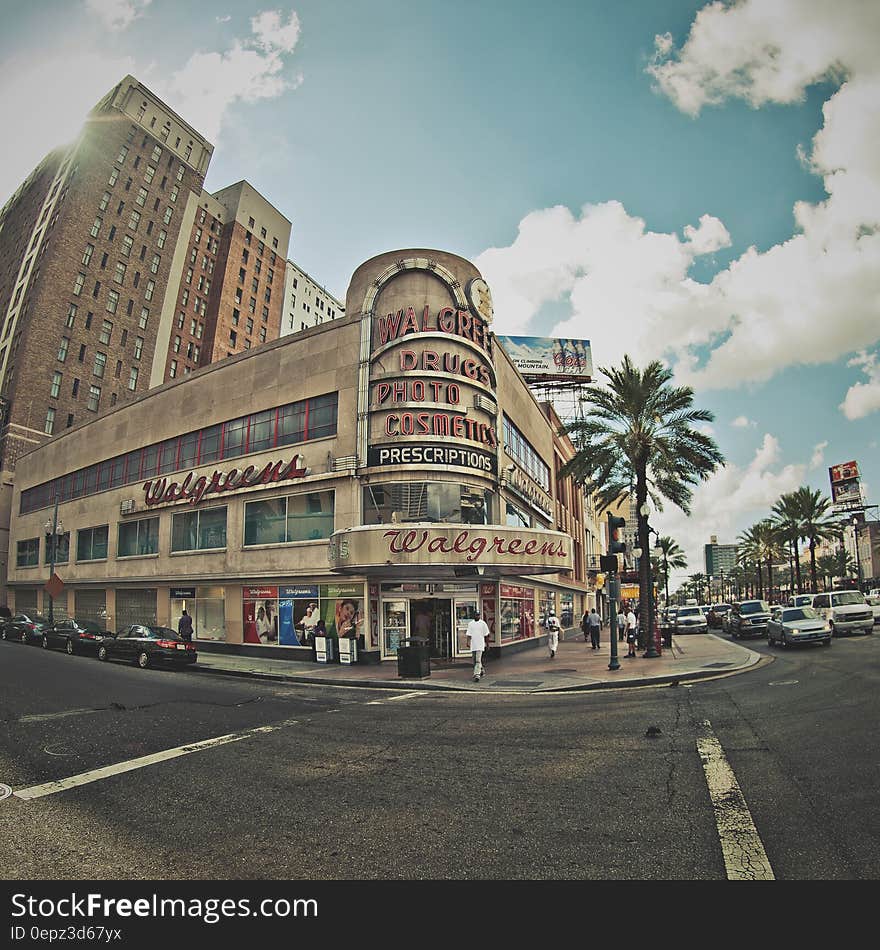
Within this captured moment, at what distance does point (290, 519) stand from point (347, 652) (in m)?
6.44

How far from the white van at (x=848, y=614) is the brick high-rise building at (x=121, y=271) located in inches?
2263

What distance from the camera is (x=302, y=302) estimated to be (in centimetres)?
9400

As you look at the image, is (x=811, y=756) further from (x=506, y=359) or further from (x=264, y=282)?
(x=264, y=282)

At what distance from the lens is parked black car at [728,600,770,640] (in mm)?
32375

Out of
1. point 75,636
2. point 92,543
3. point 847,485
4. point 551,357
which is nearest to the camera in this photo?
point 75,636

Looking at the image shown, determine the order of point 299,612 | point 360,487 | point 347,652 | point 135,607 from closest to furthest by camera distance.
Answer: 1. point 347,652
2. point 360,487
3. point 299,612
4. point 135,607

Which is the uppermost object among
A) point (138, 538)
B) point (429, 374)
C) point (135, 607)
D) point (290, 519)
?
point (429, 374)

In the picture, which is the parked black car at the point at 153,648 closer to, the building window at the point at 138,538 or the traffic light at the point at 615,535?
the building window at the point at 138,538

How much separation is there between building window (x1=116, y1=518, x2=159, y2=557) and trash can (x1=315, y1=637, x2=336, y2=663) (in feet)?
45.7

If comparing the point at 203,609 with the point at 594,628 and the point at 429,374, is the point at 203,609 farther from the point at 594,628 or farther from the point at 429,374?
the point at 594,628

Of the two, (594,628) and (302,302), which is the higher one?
(302,302)

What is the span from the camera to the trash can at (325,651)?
22.3 m

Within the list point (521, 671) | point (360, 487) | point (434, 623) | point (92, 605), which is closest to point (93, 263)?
point (92, 605)
